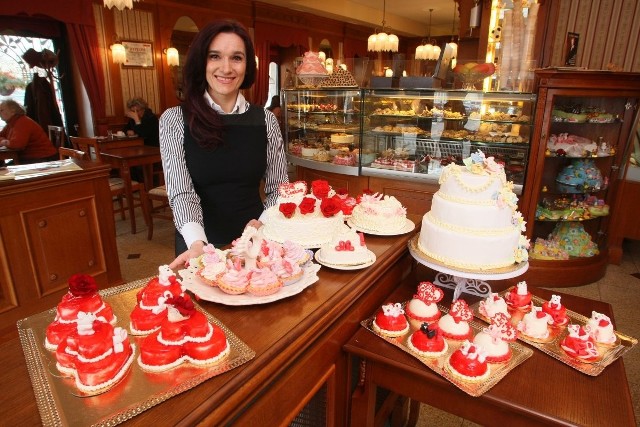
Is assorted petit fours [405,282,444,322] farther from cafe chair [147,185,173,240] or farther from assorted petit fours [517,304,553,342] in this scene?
cafe chair [147,185,173,240]

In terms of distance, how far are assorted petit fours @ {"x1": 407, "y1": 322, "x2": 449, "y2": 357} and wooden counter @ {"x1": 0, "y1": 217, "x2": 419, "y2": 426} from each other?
0.92 feet

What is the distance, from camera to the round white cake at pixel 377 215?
7.20ft

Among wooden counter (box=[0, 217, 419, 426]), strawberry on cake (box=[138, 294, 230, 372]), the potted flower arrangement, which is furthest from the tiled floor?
the potted flower arrangement

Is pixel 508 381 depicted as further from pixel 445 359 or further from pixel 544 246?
pixel 544 246

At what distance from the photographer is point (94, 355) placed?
102 cm

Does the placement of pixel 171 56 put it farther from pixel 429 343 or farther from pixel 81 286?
pixel 429 343

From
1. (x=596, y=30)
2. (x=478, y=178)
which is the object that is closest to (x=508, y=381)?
(x=478, y=178)

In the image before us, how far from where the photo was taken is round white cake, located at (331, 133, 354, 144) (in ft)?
17.9

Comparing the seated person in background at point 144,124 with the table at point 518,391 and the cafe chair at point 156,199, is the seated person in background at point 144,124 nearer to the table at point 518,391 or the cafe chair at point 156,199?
the cafe chair at point 156,199

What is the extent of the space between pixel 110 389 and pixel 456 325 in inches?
51.5

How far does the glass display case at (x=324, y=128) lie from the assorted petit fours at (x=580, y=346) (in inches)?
141

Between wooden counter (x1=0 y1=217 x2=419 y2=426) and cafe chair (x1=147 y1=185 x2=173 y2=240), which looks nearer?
wooden counter (x1=0 y1=217 x2=419 y2=426)

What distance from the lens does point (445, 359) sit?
63.1 inches

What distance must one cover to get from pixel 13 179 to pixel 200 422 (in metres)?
3.19
